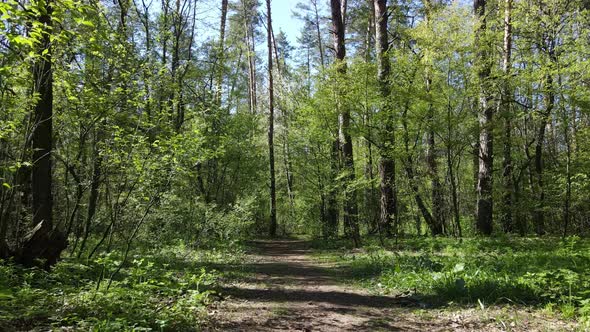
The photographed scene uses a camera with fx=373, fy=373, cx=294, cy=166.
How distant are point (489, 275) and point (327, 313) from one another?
280 cm

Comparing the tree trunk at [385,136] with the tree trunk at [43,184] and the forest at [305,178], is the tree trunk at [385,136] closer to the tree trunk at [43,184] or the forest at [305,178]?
the forest at [305,178]

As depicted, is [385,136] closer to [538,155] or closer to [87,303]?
[538,155]

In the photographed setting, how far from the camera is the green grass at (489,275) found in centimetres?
503

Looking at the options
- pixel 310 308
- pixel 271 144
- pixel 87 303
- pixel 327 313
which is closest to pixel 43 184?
pixel 87 303

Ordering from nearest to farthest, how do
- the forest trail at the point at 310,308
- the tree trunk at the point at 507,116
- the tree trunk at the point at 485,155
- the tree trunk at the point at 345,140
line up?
the forest trail at the point at 310,308 → the tree trunk at the point at 485,155 → the tree trunk at the point at 345,140 → the tree trunk at the point at 507,116

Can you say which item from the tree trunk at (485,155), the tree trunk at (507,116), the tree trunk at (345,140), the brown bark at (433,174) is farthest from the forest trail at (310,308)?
the tree trunk at (507,116)

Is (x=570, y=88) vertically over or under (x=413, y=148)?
over

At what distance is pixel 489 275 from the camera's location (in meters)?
6.10

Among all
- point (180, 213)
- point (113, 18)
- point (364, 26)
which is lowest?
point (180, 213)

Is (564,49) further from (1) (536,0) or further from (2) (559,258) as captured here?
(2) (559,258)

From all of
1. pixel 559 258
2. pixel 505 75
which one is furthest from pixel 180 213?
pixel 505 75

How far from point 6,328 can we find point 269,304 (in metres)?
3.42

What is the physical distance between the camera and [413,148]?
11.3 metres

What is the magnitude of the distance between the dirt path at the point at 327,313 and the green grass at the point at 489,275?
15.8 inches
